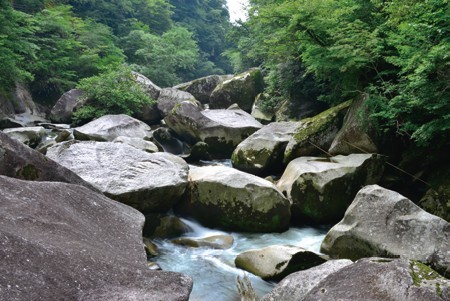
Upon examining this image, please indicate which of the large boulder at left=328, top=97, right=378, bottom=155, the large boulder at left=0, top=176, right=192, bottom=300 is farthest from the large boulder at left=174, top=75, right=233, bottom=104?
the large boulder at left=0, top=176, right=192, bottom=300

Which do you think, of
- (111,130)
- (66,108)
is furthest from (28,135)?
(66,108)

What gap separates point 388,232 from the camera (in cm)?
533

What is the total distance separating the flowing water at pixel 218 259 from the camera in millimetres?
5363

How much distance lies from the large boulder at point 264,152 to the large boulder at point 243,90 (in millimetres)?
8951

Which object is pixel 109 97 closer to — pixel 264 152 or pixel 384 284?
pixel 264 152

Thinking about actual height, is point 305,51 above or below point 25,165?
above

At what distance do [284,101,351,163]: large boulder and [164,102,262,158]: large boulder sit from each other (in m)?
3.95

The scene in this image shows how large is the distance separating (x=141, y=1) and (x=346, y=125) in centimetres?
3086

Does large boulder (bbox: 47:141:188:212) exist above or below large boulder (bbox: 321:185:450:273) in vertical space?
below

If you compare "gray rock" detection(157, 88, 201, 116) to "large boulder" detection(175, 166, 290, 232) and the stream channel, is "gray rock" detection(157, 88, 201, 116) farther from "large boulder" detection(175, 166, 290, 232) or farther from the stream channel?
the stream channel

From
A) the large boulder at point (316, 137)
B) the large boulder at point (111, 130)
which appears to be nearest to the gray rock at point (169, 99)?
the large boulder at point (111, 130)

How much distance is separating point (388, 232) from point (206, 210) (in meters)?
3.53

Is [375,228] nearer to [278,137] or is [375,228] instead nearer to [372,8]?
[278,137]

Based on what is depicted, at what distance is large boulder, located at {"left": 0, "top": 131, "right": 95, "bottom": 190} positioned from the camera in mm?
4066
